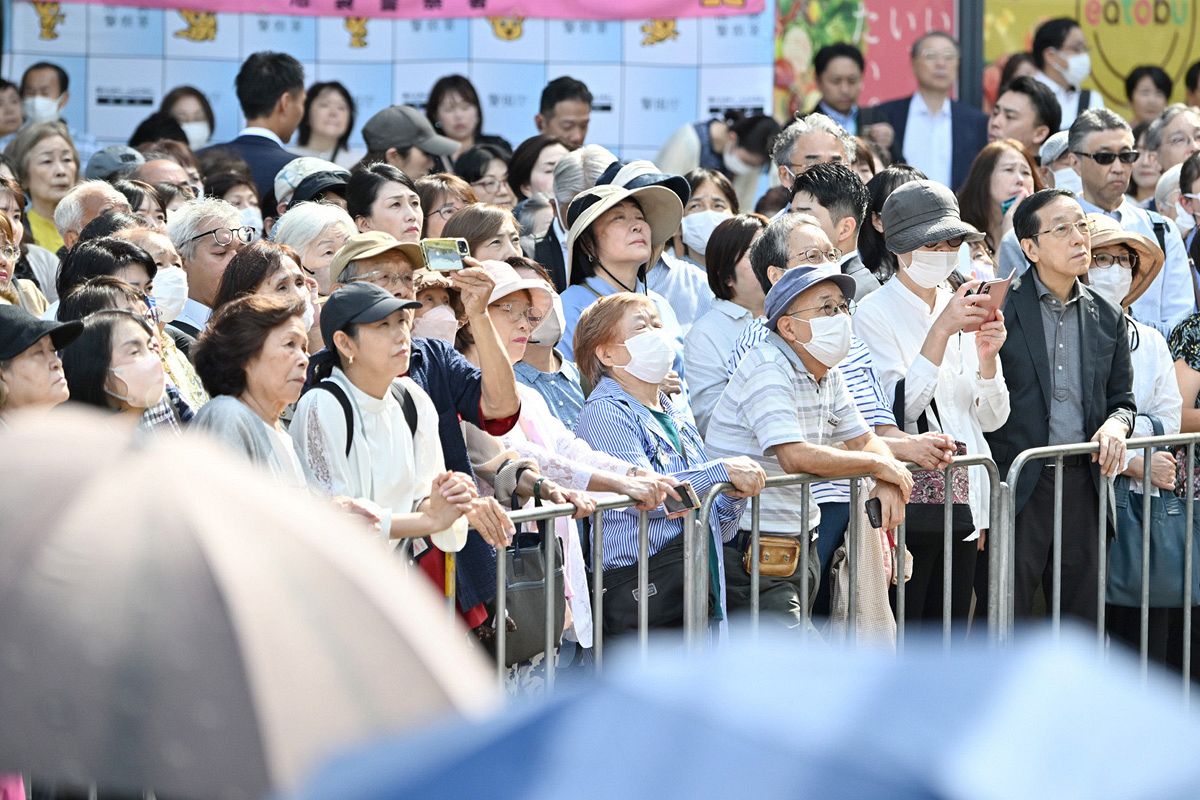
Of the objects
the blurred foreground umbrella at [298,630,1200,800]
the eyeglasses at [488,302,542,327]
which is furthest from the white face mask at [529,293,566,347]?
the blurred foreground umbrella at [298,630,1200,800]

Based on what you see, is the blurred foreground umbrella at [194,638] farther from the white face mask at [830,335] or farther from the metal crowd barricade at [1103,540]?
the metal crowd barricade at [1103,540]

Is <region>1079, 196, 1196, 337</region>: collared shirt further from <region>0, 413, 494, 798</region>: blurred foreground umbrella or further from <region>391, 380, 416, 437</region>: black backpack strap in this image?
<region>0, 413, 494, 798</region>: blurred foreground umbrella

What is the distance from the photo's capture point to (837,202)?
721cm

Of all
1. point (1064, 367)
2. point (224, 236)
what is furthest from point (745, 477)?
point (224, 236)

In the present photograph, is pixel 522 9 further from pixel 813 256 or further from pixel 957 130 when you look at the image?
pixel 813 256

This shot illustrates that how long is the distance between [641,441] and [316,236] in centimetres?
139

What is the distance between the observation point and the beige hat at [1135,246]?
7.25m

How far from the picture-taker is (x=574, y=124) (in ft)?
32.5

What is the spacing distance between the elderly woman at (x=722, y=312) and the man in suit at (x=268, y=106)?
2.70m

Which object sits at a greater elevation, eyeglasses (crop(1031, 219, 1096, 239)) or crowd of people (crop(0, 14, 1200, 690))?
eyeglasses (crop(1031, 219, 1096, 239))

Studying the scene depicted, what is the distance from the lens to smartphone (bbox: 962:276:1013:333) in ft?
20.6

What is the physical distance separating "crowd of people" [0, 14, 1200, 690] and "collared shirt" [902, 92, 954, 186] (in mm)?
1719

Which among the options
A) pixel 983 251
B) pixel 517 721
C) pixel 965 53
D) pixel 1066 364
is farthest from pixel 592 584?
pixel 965 53

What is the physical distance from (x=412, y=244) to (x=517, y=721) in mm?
4476
